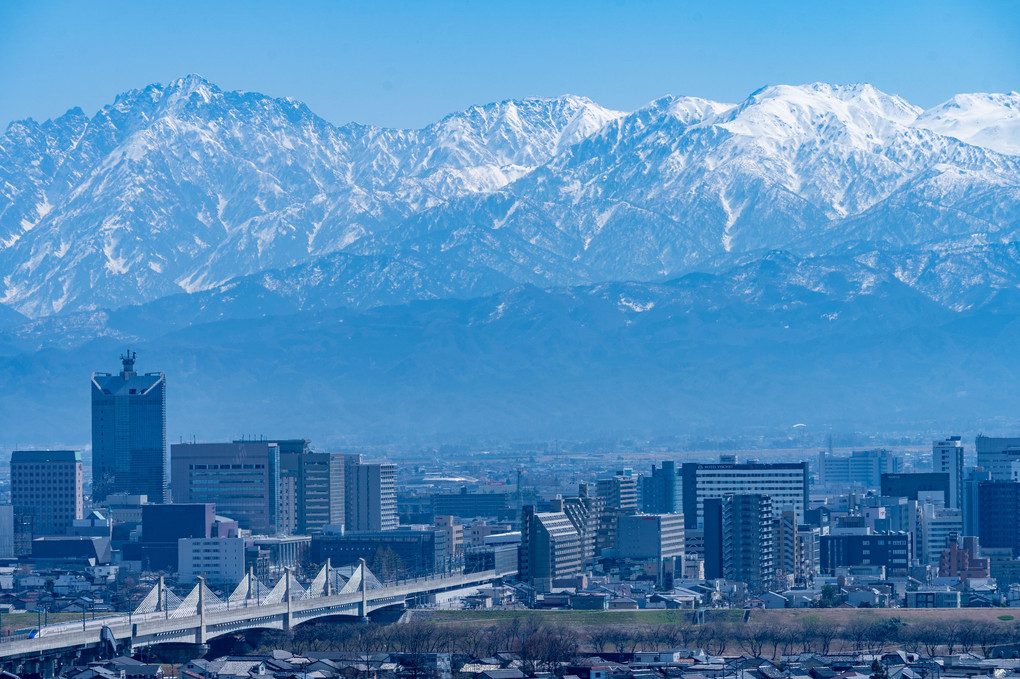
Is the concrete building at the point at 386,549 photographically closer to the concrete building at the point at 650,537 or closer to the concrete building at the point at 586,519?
the concrete building at the point at 586,519

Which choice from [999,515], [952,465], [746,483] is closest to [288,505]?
[746,483]

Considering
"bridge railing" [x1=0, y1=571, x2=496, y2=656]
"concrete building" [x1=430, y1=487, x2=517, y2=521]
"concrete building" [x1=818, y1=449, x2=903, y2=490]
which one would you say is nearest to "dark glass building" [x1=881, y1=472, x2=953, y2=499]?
"concrete building" [x1=430, y1=487, x2=517, y2=521]

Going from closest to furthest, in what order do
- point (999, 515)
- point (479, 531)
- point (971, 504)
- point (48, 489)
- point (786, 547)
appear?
point (786, 547), point (999, 515), point (971, 504), point (479, 531), point (48, 489)

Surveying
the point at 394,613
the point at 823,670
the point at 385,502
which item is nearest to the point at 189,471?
the point at 385,502

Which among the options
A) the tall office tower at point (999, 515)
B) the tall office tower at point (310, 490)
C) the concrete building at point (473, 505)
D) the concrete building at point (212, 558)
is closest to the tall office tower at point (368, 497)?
the tall office tower at point (310, 490)

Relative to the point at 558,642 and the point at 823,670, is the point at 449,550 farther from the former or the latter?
the point at 823,670

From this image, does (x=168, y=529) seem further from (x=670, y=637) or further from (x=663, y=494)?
(x=670, y=637)
